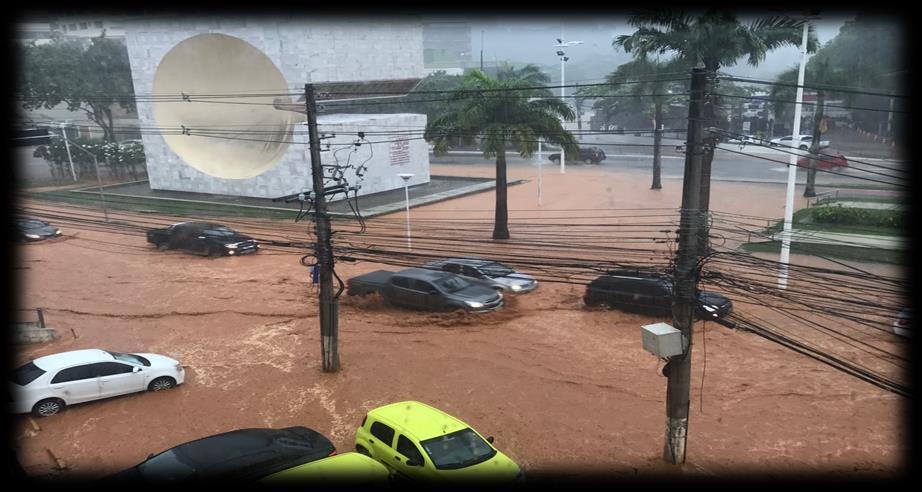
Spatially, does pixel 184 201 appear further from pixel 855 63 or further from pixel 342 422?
pixel 855 63

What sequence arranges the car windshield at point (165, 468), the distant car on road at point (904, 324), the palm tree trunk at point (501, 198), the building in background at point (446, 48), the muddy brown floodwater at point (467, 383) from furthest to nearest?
1. the building in background at point (446, 48)
2. the palm tree trunk at point (501, 198)
3. the distant car on road at point (904, 324)
4. the muddy brown floodwater at point (467, 383)
5. the car windshield at point (165, 468)

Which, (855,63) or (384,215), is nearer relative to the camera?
(384,215)

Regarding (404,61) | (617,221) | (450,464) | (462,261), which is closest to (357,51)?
(404,61)

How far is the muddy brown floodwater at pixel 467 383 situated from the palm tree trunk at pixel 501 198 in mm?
5129

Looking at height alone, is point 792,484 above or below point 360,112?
below

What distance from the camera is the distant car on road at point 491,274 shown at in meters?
18.8

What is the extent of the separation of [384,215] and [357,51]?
10.7 meters

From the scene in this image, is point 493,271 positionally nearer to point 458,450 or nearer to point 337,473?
point 458,450

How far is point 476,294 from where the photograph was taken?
1730 cm

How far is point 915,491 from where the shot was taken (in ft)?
24.5

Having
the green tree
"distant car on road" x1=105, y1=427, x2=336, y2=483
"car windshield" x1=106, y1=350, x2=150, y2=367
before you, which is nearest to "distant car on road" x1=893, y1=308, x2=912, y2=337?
"distant car on road" x1=105, y1=427, x2=336, y2=483

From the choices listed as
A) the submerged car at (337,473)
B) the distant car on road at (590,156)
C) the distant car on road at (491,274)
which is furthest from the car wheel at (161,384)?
the distant car on road at (590,156)

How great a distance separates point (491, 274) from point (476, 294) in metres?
1.85

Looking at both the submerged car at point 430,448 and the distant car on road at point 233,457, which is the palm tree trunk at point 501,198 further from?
the distant car on road at point 233,457
